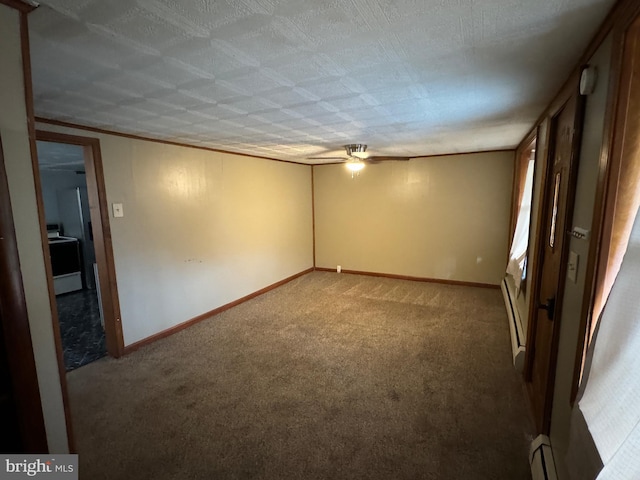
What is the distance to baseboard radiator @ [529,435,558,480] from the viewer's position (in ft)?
4.81

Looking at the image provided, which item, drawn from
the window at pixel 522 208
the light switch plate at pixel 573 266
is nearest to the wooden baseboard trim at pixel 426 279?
the window at pixel 522 208

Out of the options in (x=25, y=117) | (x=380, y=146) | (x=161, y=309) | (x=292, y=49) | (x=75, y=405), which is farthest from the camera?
(x=380, y=146)

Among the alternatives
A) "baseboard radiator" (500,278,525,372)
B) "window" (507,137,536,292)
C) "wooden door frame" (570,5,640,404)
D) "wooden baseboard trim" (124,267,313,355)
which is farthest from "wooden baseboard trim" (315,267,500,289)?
"wooden door frame" (570,5,640,404)

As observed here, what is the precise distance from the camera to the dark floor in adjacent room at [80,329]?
2.98m

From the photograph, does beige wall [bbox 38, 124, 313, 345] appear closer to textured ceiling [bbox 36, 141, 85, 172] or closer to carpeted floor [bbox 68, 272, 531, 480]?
carpeted floor [bbox 68, 272, 531, 480]

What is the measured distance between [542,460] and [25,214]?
2.47 metres

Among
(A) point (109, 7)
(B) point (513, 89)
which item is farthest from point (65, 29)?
(B) point (513, 89)

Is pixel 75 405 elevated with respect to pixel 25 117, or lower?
lower

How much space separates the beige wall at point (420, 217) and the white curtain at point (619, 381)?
4128 millimetres

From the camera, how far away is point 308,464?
1.72 metres

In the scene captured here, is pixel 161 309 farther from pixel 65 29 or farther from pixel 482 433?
pixel 482 433

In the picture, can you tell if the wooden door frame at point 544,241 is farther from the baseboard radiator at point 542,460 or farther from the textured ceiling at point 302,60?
the textured ceiling at point 302,60

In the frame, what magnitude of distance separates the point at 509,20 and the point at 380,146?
2.77m

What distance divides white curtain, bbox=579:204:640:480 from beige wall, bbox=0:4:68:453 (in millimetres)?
1651
